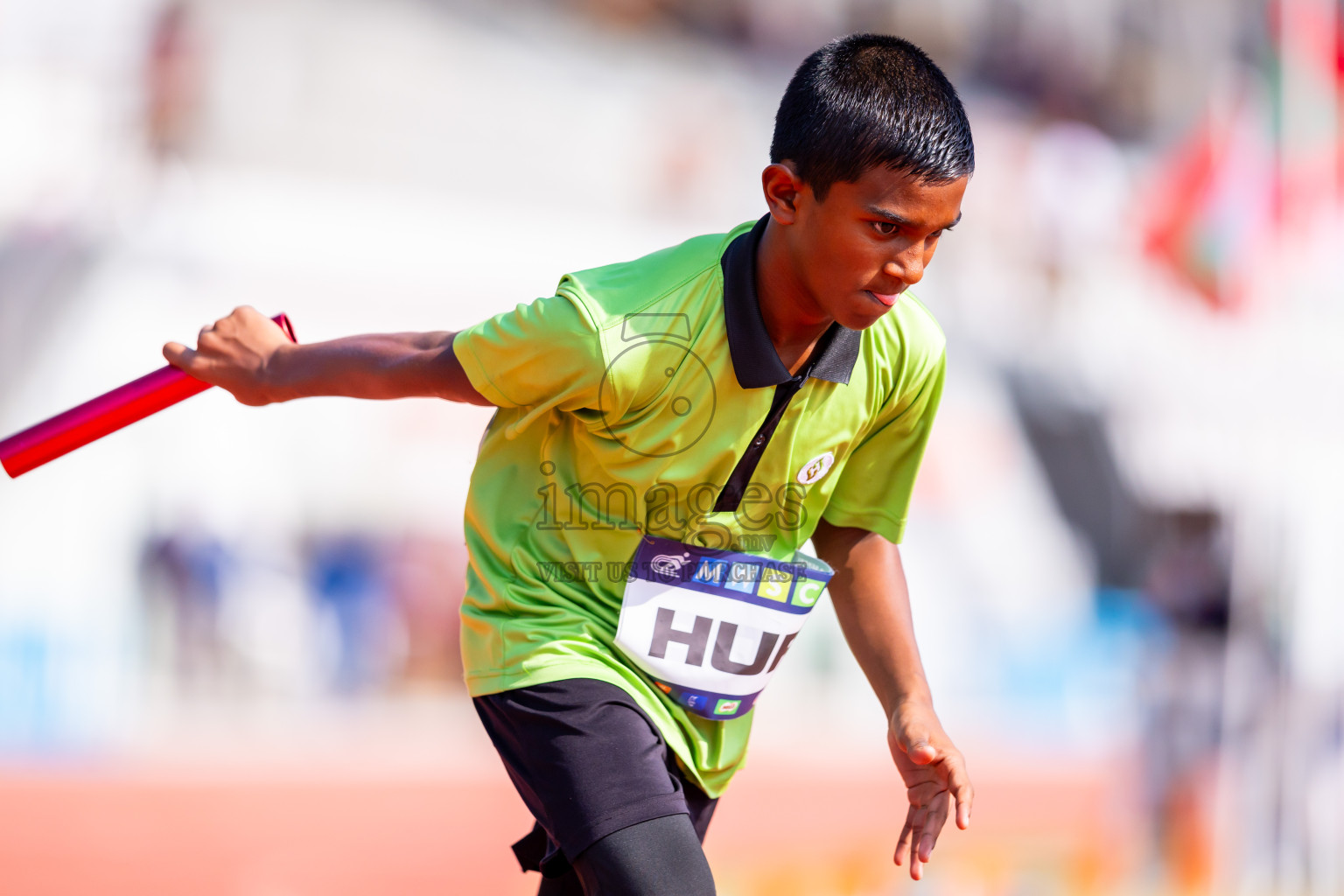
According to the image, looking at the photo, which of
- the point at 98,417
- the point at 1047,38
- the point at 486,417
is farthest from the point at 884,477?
the point at 1047,38

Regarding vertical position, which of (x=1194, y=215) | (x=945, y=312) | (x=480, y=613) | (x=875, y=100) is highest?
(x=945, y=312)

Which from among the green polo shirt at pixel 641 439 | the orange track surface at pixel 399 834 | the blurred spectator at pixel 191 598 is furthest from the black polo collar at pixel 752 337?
the blurred spectator at pixel 191 598

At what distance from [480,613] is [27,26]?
43.5 feet

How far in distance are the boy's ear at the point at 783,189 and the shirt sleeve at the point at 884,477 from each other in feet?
1.55

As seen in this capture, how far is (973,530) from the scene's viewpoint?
15922mm

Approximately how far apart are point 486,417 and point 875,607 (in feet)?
35.1

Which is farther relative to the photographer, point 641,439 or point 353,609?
point 353,609

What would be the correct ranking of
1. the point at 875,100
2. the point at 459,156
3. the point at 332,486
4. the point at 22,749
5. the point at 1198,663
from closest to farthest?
1. the point at 875,100
2. the point at 1198,663
3. the point at 22,749
4. the point at 332,486
5. the point at 459,156

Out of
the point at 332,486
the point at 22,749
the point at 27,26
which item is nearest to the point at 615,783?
the point at 22,749

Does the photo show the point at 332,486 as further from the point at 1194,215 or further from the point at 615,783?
the point at 615,783

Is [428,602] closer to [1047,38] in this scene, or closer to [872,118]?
[872,118]

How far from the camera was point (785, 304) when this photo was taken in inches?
85.6

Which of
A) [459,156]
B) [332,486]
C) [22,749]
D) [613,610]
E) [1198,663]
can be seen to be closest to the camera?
[613,610]

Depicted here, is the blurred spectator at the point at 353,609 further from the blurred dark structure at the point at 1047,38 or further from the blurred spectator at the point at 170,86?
the blurred dark structure at the point at 1047,38
